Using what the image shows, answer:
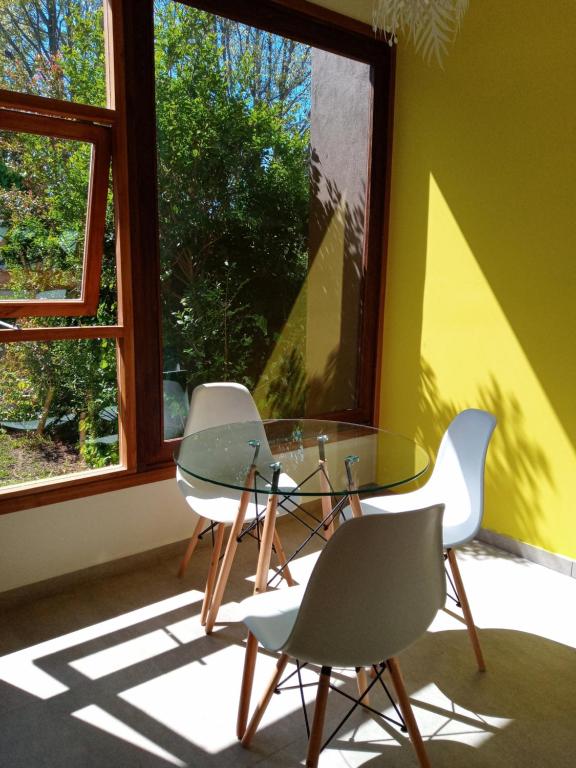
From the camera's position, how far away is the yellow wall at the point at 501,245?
3.29m

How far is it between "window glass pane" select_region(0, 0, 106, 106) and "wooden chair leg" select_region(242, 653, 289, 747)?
2481 millimetres

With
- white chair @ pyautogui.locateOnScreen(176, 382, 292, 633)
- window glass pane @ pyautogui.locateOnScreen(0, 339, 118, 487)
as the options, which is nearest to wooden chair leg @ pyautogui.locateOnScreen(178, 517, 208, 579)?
white chair @ pyautogui.locateOnScreen(176, 382, 292, 633)

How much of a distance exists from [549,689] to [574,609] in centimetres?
69

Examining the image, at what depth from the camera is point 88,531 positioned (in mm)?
3180

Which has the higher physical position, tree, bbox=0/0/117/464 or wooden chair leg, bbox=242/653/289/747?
tree, bbox=0/0/117/464

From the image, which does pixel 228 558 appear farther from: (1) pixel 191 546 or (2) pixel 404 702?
(2) pixel 404 702

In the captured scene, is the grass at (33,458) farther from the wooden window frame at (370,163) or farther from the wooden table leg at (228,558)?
the wooden table leg at (228,558)

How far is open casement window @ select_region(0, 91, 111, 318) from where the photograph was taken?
2.77m

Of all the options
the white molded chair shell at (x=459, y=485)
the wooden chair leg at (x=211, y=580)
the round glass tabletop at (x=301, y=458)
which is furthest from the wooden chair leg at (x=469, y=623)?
the wooden chair leg at (x=211, y=580)

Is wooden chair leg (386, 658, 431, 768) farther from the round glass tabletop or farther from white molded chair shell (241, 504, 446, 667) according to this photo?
the round glass tabletop

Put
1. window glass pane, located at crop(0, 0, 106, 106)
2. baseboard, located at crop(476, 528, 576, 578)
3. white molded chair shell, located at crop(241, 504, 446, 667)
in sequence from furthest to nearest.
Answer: baseboard, located at crop(476, 528, 576, 578), window glass pane, located at crop(0, 0, 106, 106), white molded chair shell, located at crop(241, 504, 446, 667)

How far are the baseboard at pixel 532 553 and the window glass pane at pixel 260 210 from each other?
1.25 metres

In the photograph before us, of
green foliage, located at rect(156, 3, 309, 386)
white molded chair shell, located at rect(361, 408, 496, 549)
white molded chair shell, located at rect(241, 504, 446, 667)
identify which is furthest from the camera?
green foliage, located at rect(156, 3, 309, 386)

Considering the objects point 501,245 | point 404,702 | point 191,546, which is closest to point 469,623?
point 404,702
